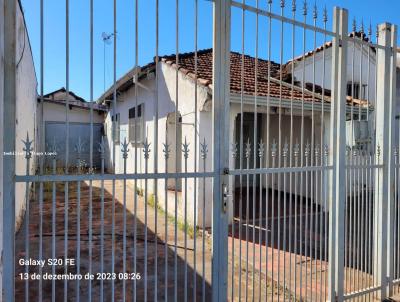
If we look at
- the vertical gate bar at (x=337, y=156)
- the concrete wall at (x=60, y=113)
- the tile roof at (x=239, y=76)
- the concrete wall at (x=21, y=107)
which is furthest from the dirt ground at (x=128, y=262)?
the concrete wall at (x=60, y=113)

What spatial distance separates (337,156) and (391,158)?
91 cm

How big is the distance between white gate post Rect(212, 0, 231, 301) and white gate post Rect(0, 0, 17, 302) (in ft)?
4.34

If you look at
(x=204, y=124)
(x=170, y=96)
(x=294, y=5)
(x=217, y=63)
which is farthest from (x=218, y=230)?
(x=170, y=96)

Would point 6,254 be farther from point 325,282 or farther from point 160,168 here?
point 160,168

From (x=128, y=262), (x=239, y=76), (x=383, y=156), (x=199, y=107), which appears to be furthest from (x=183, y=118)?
(x=383, y=156)

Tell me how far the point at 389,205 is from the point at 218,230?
2.32 meters

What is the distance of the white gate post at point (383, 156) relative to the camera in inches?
141

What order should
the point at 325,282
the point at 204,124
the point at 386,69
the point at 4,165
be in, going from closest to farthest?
the point at 4,165 < the point at 386,69 < the point at 325,282 < the point at 204,124

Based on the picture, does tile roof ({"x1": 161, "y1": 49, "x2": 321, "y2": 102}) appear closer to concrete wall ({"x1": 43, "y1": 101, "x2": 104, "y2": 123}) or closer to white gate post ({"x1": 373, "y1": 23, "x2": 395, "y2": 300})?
white gate post ({"x1": 373, "y1": 23, "x2": 395, "y2": 300})

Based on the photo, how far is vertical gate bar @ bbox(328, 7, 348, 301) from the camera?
3.20m

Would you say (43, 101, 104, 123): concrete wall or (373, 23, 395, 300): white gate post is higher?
(43, 101, 104, 123): concrete wall

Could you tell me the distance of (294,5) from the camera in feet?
9.46

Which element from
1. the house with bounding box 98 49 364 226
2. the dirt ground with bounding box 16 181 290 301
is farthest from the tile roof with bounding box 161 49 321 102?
the dirt ground with bounding box 16 181 290 301

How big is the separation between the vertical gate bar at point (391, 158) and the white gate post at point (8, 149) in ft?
11.9
